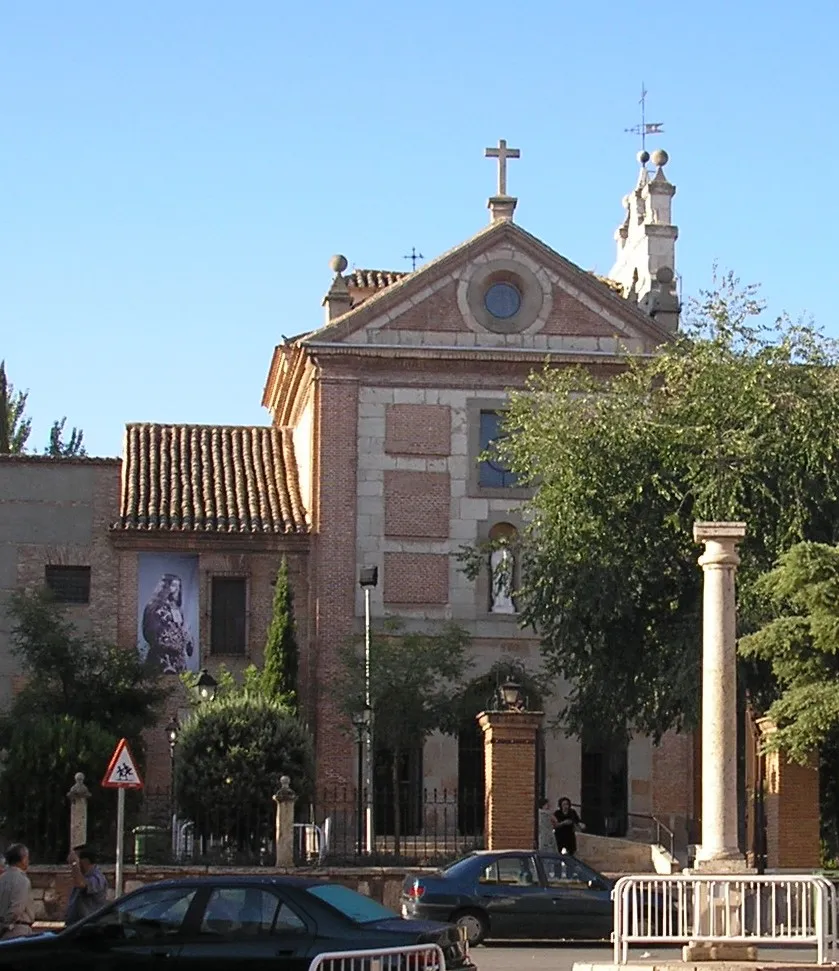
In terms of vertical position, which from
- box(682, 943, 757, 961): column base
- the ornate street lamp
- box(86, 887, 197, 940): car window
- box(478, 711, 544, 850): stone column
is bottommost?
box(682, 943, 757, 961): column base

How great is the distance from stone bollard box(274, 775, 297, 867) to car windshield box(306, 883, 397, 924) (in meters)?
12.5

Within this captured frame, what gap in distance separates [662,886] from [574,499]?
15772 millimetres

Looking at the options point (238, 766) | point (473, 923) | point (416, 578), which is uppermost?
point (416, 578)

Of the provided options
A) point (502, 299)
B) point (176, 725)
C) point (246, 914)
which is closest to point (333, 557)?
point (176, 725)

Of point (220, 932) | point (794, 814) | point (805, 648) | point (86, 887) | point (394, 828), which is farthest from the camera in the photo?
point (394, 828)

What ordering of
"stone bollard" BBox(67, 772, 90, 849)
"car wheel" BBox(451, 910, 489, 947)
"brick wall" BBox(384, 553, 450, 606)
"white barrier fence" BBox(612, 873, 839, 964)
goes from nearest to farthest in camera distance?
"white barrier fence" BBox(612, 873, 839, 964), "car wheel" BBox(451, 910, 489, 947), "stone bollard" BBox(67, 772, 90, 849), "brick wall" BBox(384, 553, 450, 606)

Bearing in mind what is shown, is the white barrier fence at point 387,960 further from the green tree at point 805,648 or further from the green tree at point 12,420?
the green tree at point 12,420

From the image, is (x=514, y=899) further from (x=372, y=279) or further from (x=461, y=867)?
(x=372, y=279)

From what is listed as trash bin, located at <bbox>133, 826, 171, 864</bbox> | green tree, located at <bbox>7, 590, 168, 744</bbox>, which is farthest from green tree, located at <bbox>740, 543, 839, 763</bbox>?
green tree, located at <bbox>7, 590, 168, 744</bbox>

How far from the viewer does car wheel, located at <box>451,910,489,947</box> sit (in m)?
27.9

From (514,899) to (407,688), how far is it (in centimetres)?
1283

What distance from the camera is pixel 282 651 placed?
4266cm

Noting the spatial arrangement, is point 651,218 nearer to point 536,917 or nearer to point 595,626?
point 595,626

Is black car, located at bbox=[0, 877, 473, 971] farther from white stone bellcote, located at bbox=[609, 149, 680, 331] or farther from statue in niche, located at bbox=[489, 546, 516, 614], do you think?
white stone bellcote, located at bbox=[609, 149, 680, 331]
